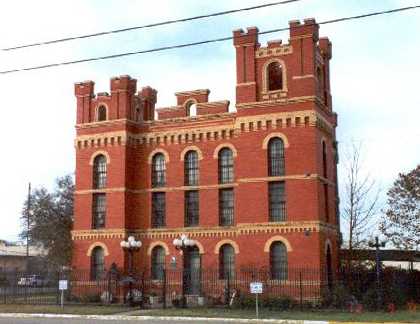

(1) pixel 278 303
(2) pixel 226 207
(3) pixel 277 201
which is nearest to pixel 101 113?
(2) pixel 226 207

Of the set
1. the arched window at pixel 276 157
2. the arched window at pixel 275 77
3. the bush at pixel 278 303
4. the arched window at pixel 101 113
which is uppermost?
the arched window at pixel 275 77

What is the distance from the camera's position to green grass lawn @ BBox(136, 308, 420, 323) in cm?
2675

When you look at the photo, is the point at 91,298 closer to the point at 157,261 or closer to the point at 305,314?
the point at 157,261

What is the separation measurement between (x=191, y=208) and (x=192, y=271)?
3.82m

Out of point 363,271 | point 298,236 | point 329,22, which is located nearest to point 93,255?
point 298,236

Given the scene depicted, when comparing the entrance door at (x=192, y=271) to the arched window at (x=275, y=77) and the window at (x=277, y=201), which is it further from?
the arched window at (x=275, y=77)

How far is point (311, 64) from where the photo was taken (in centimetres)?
3478

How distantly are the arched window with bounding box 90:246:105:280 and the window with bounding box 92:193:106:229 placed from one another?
59.2 inches

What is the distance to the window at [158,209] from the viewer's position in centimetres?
3978

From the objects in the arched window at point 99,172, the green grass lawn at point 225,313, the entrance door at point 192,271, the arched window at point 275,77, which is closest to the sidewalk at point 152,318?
the green grass lawn at point 225,313

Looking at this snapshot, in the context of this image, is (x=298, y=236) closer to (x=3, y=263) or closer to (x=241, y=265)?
(x=241, y=265)

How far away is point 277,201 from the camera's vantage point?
116ft

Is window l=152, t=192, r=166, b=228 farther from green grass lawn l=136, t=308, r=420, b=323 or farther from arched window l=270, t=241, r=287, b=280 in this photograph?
green grass lawn l=136, t=308, r=420, b=323

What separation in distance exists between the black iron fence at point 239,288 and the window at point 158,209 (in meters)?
Answer: 3.10
